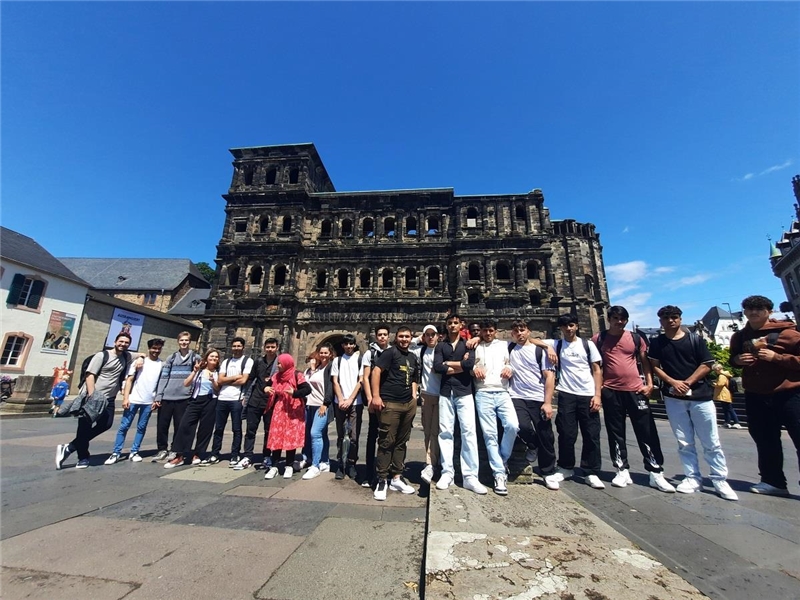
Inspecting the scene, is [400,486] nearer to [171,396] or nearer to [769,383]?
[171,396]

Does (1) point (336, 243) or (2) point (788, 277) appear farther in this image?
(2) point (788, 277)

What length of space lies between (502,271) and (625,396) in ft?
57.4

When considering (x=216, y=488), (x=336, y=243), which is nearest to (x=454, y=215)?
(x=336, y=243)

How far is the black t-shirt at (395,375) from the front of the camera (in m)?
3.80

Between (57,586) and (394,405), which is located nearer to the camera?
(57,586)

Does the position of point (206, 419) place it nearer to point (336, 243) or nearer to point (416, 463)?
point (416, 463)

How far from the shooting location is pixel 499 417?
3.82 meters

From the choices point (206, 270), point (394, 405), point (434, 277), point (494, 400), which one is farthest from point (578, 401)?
point (206, 270)

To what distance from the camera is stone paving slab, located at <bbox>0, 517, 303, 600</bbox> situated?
187 cm

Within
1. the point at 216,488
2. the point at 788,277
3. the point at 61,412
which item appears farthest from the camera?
the point at 788,277

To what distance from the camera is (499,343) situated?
4.04 m

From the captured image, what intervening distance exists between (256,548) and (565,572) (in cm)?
202

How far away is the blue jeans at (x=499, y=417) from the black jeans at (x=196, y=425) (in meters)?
4.11

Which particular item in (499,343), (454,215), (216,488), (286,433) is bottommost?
(216,488)
